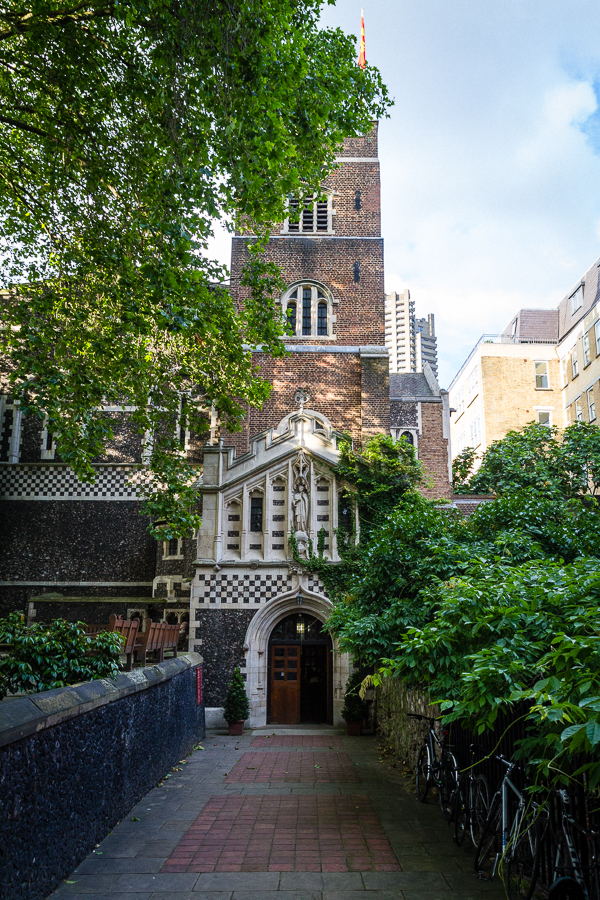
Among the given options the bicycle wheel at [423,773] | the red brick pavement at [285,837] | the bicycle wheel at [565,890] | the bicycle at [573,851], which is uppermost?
the bicycle wheel at [565,890]

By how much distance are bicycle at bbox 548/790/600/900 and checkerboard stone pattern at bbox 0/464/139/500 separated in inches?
Result: 697

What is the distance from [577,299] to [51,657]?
36404mm

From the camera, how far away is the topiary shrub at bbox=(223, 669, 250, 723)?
15867 millimetres

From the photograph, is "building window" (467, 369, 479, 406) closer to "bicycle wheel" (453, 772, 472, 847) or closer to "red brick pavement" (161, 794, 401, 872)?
"red brick pavement" (161, 794, 401, 872)

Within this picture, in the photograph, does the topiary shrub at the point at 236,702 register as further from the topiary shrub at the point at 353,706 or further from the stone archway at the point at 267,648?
the topiary shrub at the point at 353,706

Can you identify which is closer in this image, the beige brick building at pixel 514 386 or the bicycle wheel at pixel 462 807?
the bicycle wheel at pixel 462 807

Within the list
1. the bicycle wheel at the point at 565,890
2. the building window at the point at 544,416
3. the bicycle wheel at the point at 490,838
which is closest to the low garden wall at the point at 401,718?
the bicycle wheel at the point at 490,838

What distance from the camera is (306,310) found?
2223cm

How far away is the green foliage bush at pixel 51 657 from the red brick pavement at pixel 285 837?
2.17 m

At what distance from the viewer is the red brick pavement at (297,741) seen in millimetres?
14492

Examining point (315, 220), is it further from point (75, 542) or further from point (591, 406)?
point (591, 406)

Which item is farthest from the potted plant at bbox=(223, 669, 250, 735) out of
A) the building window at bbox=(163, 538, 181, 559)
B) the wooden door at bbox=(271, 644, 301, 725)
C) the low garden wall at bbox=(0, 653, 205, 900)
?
the low garden wall at bbox=(0, 653, 205, 900)

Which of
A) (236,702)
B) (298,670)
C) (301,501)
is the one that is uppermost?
(301,501)

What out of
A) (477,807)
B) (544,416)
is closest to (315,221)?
(477,807)
